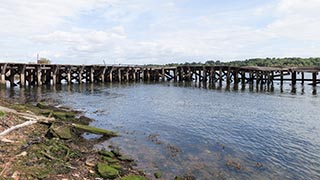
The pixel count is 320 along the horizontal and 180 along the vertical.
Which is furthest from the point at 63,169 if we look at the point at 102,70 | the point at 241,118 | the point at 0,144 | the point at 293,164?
the point at 102,70

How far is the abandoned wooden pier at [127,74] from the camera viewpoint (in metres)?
37.7

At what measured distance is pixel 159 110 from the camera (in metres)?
23.0

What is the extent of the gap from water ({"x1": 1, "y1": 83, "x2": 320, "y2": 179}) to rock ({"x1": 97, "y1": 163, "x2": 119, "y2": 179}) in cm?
153

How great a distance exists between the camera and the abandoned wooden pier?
37.7 metres

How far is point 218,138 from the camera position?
47.5 ft

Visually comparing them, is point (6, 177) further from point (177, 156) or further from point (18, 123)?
point (177, 156)

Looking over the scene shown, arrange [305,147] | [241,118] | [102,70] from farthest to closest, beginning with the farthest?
[102,70] < [241,118] < [305,147]

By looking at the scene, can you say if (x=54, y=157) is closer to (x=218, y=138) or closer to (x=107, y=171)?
(x=107, y=171)

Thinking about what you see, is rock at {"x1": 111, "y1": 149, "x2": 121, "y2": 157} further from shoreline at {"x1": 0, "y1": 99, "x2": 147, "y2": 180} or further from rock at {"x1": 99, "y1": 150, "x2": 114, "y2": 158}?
rock at {"x1": 99, "y1": 150, "x2": 114, "y2": 158}

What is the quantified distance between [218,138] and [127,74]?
3933cm

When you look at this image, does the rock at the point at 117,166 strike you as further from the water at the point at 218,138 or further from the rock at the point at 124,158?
the water at the point at 218,138

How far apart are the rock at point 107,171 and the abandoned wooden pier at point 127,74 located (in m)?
29.9

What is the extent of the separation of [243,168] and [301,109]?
16.0 meters

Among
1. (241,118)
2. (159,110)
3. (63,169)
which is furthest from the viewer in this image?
(159,110)
